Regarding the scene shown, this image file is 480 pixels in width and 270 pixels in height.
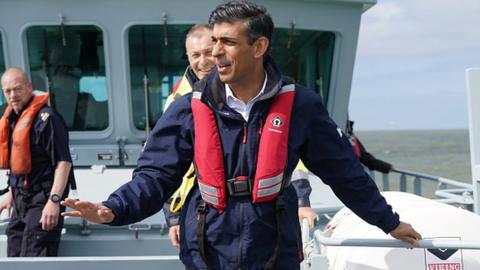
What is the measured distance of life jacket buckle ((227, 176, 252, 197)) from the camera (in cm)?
202

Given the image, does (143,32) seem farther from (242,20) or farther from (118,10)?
(242,20)

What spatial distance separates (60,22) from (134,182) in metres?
4.32

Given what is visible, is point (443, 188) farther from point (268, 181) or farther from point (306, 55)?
point (268, 181)

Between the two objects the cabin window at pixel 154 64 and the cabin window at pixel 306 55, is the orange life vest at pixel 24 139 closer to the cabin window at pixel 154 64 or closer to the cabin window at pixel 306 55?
the cabin window at pixel 154 64

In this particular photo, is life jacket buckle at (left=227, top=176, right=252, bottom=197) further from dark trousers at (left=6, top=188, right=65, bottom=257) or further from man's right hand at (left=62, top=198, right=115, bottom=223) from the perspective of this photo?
dark trousers at (left=6, top=188, right=65, bottom=257)

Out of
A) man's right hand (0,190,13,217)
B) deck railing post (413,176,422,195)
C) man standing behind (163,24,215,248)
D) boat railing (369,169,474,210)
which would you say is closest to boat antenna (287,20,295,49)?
boat railing (369,169,474,210)

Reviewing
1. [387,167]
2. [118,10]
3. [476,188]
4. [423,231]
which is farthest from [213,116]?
[387,167]

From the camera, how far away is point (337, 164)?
2.15 metres

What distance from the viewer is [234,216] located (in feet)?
6.64

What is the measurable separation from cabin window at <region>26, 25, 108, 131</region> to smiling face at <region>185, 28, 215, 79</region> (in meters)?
3.38

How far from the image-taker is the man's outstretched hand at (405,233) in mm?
2296

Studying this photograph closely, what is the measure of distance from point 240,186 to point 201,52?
105cm

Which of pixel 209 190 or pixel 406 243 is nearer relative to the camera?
pixel 209 190

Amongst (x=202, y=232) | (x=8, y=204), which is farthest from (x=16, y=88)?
(x=202, y=232)
